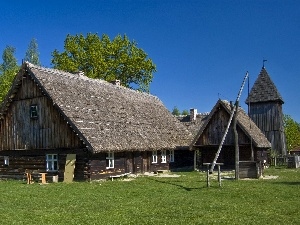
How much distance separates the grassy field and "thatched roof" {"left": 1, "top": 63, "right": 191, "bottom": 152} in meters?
5.41

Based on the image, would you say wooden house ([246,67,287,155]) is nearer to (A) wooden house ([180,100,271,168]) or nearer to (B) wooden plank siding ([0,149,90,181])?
(A) wooden house ([180,100,271,168])

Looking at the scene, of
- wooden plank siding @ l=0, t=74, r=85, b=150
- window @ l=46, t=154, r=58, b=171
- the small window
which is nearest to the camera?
wooden plank siding @ l=0, t=74, r=85, b=150

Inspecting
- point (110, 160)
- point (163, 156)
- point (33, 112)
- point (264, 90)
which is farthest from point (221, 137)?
point (264, 90)

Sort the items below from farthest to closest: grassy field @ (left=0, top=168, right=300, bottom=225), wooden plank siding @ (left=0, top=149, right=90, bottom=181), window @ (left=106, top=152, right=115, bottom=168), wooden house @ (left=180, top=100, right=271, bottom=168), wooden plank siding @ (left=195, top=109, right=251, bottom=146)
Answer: wooden plank siding @ (left=195, top=109, right=251, bottom=146)
wooden house @ (left=180, top=100, right=271, bottom=168)
window @ (left=106, top=152, right=115, bottom=168)
wooden plank siding @ (left=0, top=149, right=90, bottom=181)
grassy field @ (left=0, top=168, right=300, bottom=225)

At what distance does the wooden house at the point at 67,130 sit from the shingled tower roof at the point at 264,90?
19599mm

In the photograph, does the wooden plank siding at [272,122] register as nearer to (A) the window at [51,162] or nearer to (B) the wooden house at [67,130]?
(B) the wooden house at [67,130]

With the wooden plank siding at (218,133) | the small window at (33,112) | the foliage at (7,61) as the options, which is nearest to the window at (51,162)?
the small window at (33,112)

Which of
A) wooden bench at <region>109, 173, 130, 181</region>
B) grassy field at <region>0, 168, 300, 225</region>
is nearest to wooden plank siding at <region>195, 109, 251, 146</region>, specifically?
wooden bench at <region>109, 173, 130, 181</region>

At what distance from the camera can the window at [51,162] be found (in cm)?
2808

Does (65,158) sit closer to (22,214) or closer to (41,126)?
(41,126)

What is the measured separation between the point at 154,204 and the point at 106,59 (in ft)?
133

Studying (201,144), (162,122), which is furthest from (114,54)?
(201,144)

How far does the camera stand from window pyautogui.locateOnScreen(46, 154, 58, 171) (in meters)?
28.1

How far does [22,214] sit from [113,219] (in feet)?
12.1
